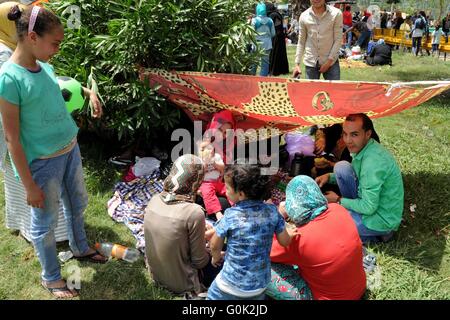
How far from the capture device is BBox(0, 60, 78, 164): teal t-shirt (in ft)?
6.97

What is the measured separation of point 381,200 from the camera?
3.08m

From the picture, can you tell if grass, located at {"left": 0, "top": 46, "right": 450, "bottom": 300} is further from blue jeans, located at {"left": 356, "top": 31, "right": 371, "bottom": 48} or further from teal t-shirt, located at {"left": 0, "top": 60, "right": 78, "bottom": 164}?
blue jeans, located at {"left": 356, "top": 31, "right": 371, "bottom": 48}

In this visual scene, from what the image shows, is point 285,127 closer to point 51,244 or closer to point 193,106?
point 193,106

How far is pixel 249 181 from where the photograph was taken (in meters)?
2.17

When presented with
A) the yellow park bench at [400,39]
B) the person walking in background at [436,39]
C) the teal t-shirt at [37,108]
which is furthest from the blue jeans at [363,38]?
the teal t-shirt at [37,108]

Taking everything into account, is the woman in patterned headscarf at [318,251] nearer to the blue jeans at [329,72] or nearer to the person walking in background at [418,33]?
the blue jeans at [329,72]

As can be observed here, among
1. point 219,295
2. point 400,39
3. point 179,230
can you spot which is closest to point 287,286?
point 219,295

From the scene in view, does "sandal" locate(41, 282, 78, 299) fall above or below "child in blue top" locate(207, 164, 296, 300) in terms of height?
below

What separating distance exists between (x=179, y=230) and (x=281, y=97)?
65.9 inches

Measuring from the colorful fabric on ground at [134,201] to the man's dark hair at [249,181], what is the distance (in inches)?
57.5

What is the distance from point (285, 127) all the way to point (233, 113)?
25.0 inches

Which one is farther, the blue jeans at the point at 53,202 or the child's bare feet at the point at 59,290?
the child's bare feet at the point at 59,290

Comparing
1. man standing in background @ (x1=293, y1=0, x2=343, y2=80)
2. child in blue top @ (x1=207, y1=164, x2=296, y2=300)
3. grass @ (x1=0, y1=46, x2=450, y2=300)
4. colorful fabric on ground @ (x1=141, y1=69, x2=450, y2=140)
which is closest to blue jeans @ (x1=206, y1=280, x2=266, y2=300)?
child in blue top @ (x1=207, y1=164, x2=296, y2=300)

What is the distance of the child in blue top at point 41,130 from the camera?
213cm
